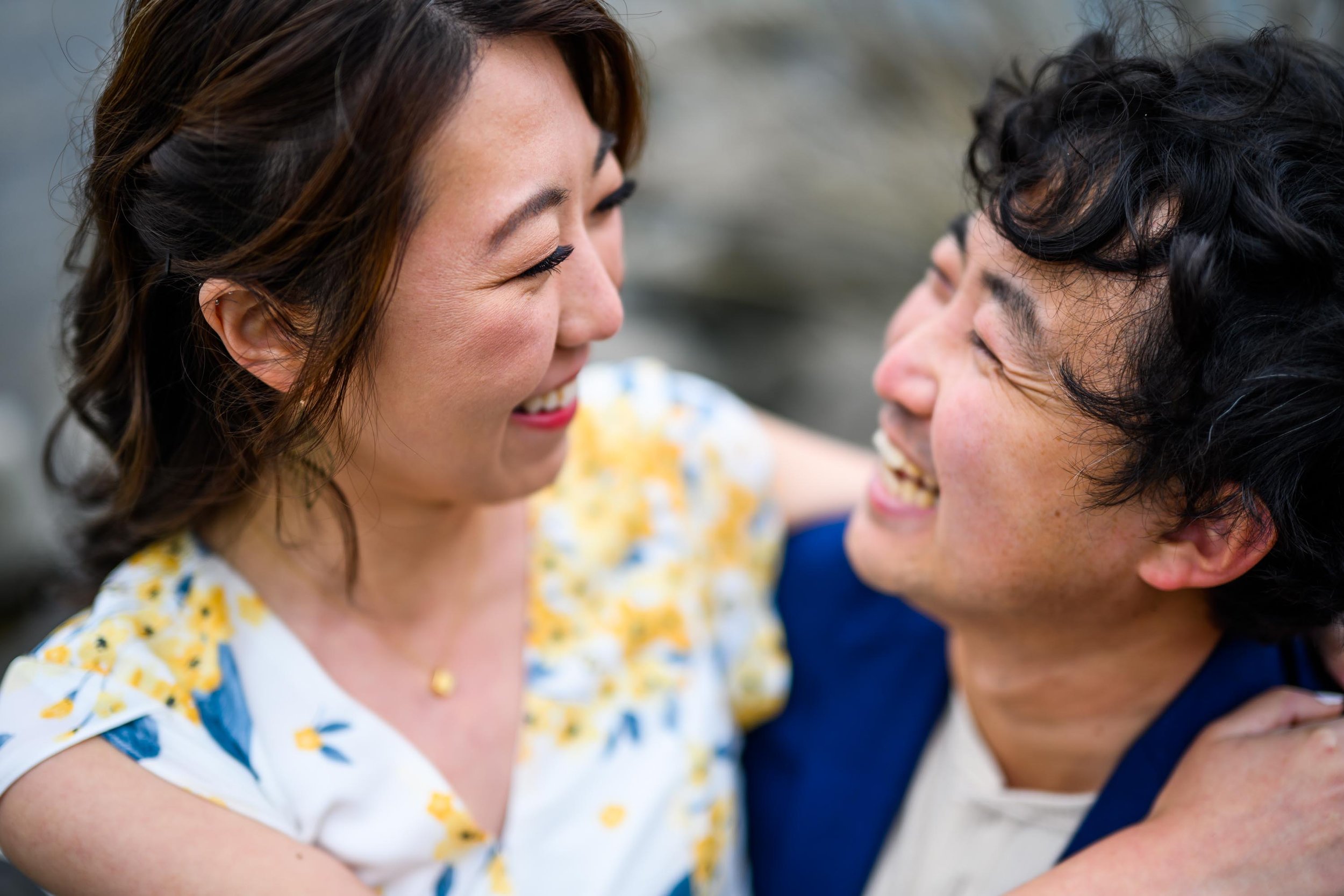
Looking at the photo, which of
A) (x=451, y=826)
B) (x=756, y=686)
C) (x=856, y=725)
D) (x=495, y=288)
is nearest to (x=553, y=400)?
(x=495, y=288)

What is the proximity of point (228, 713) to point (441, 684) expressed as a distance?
0.33 m

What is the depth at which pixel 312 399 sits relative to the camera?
4.29 feet

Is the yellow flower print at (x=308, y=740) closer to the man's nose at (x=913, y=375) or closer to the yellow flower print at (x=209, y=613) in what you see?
the yellow flower print at (x=209, y=613)

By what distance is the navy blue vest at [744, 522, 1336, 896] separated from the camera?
1649mm

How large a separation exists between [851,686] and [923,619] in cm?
20

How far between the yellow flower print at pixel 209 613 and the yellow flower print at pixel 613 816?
649mm

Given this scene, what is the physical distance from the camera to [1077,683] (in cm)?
171

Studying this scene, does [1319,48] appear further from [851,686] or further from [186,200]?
[186,200]

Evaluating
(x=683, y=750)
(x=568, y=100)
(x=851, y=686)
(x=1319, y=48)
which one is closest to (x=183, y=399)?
(x=568, y=100)

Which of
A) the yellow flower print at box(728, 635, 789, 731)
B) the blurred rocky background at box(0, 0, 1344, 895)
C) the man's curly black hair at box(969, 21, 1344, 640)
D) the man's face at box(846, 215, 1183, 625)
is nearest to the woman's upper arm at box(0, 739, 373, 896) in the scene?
the yellow flower print at box(728, 635, 789, 731)

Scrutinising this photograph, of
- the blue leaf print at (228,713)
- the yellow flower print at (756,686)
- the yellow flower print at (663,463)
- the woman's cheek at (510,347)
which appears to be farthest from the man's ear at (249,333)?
the yellow flower print at (756,686)

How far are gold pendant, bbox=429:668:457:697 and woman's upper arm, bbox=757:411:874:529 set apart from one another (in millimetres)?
860

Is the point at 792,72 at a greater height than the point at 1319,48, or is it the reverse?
the point at 1319,48

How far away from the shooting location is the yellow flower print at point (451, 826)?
1521mm
